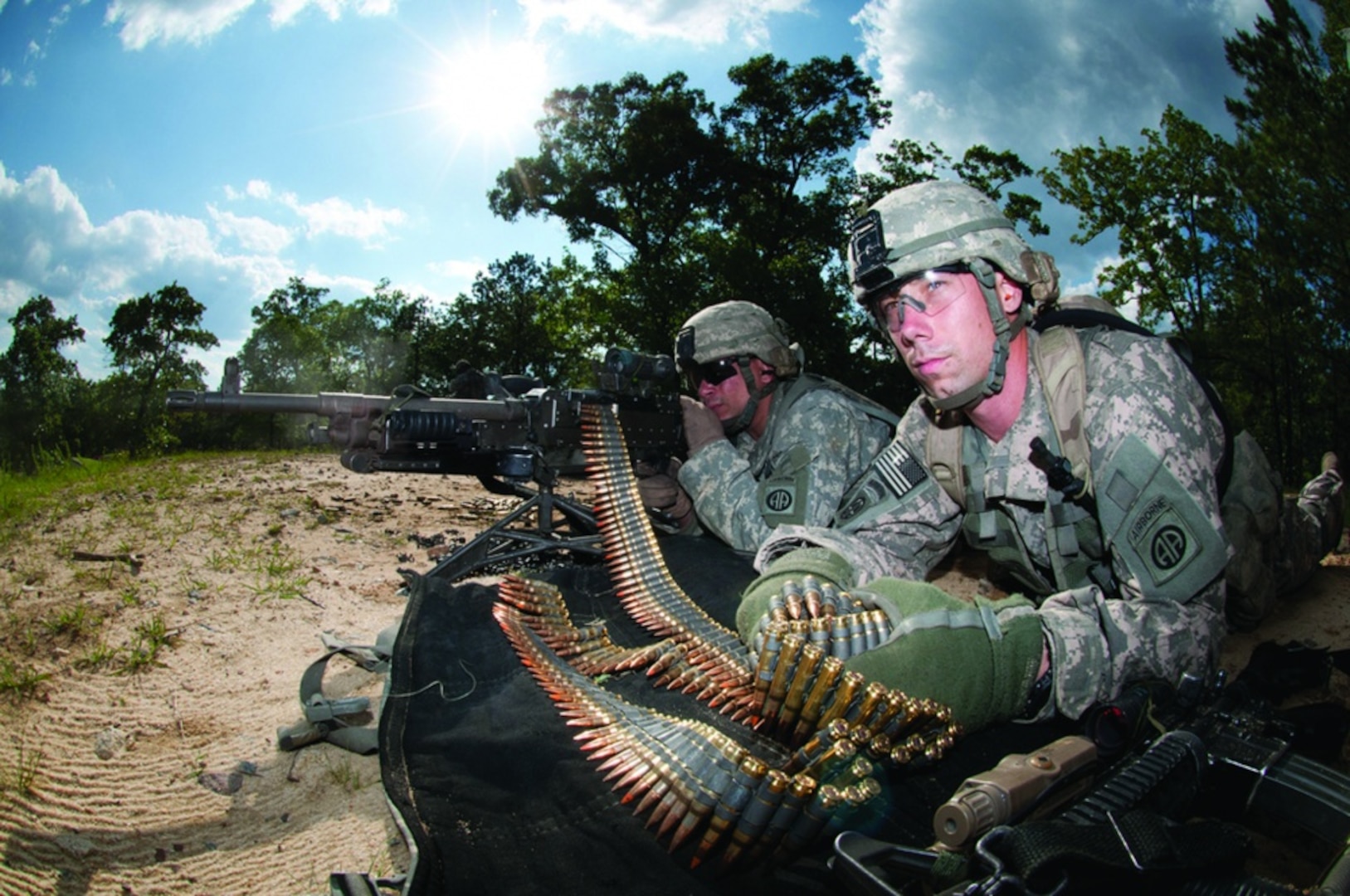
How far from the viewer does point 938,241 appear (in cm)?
256

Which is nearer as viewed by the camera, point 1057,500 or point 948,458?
point 1057,500

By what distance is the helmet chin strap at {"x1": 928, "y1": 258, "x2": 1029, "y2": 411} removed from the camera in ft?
8.40

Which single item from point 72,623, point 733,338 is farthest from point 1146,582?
point 72,623

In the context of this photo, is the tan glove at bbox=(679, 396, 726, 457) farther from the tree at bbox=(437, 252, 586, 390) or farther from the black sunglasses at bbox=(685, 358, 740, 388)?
the tree at bbox=(437, 252, 586, 390)

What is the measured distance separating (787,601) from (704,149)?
77.7ft

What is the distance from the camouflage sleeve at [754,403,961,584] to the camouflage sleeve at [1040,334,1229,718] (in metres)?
0.83

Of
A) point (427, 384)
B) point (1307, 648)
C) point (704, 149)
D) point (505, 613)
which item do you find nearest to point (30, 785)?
point (505, 613)

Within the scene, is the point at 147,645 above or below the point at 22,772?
above

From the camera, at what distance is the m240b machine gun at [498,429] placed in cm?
437

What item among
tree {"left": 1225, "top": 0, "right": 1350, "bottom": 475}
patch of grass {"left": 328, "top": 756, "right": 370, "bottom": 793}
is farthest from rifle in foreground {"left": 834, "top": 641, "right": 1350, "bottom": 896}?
tree {"left": 1225, "top": 0, "right": 1350, "bottom": 475}

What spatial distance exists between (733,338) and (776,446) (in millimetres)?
750

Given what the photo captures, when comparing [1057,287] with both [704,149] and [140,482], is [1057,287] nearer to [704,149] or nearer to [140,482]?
[140,482]

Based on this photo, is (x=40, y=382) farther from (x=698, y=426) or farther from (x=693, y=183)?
(x=698, y=426)

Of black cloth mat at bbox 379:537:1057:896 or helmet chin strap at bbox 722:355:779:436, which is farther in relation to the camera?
helmet chin strap at bbox 722:355:779:436
